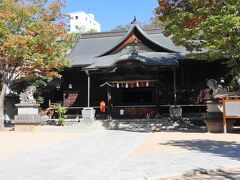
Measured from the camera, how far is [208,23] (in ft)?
49.3

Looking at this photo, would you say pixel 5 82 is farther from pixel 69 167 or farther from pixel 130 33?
pixel 69 167

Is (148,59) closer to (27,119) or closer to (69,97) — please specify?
(69,97)

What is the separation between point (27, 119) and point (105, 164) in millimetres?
12647

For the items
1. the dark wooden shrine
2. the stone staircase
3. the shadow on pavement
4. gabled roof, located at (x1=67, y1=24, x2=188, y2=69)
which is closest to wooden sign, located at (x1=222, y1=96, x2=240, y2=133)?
the stone staircase

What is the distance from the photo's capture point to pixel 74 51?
30.2 meters

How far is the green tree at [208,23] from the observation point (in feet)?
48.5

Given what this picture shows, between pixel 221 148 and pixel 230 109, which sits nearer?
pixel 221 148

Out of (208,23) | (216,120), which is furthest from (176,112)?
(208,23)

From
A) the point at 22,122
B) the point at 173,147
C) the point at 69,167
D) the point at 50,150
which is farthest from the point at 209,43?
the point at 22,122

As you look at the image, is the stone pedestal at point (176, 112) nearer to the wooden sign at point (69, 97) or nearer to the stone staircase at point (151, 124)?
the stone staircase at point (151, 124)

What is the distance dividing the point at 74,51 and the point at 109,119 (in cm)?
Answer: 913

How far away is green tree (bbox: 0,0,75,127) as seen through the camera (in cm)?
1914

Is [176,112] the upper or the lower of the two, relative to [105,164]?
upper

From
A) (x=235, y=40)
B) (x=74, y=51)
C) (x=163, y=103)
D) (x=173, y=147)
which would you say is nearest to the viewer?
(x=173, y=147)
